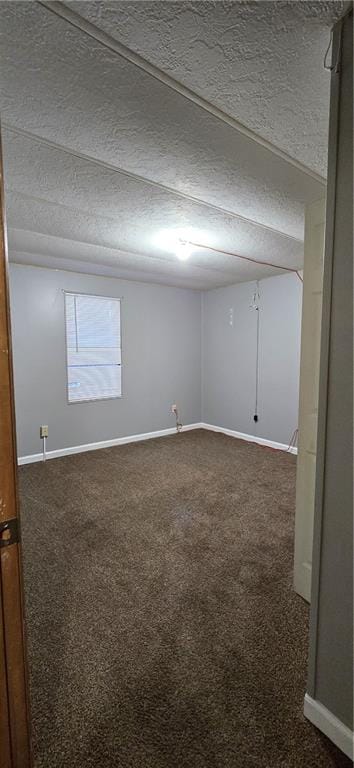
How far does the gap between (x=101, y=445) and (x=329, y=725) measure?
146 inches

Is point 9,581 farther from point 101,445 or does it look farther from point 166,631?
point 101,445

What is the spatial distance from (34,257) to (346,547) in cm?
364

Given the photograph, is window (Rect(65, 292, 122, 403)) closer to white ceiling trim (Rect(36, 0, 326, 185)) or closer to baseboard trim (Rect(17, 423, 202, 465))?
baseboard trim (Rect(17, 423, 202, 465))

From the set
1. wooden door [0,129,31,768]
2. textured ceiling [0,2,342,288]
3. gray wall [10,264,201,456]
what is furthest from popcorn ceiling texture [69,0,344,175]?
gray wall [10,264,201,456]

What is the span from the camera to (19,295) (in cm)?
369

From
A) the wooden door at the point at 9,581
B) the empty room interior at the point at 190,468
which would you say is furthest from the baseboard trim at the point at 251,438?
the wooden door at the point at 9,581

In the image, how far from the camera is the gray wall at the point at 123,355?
379 centimetres

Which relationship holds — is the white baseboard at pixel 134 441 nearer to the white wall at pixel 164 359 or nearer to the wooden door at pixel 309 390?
the white wall at pixel 164 359

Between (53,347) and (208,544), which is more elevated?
(53,347)

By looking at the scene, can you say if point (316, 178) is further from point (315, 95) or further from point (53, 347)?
point (53, 347)

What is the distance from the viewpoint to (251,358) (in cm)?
464

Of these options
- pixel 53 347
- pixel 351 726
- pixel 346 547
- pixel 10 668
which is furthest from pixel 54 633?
pixel 53 347

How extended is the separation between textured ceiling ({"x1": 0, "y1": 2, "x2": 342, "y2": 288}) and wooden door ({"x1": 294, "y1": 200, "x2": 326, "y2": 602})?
360 millimetres

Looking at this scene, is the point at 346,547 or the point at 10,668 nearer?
the point at 10,668
